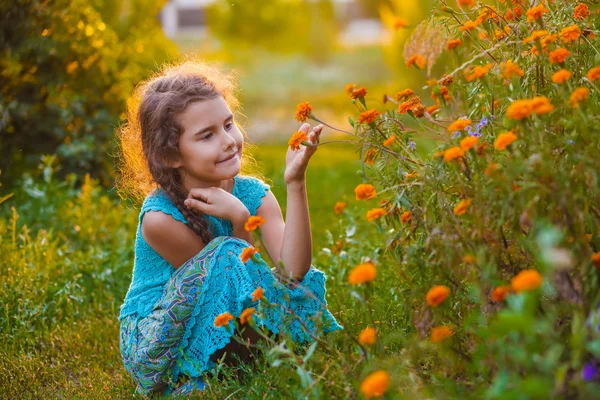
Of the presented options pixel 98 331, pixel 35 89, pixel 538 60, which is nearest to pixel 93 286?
pixel 98 331

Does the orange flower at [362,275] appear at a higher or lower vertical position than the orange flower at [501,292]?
higher

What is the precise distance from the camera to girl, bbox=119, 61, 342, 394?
222 centimetres

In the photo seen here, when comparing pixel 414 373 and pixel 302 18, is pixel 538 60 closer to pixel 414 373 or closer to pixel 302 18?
pixel 414 373

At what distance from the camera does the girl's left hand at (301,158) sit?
2.16 meters

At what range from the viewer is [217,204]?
7.67ft

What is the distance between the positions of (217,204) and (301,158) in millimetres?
335

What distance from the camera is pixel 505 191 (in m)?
1.56

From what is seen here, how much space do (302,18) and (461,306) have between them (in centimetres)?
1801

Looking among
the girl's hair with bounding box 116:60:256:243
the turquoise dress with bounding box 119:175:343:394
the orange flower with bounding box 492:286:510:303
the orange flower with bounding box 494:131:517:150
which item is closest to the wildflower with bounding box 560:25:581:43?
the orange flower with bounding box 494:131:517:150

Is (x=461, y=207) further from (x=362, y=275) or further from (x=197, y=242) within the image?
(x=197, y=242)

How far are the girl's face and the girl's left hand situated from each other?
21cm

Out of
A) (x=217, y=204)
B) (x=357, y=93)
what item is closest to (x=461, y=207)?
(x=357, y=93)

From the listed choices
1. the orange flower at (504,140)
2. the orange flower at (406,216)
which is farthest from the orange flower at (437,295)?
the orange flower at (406,216)

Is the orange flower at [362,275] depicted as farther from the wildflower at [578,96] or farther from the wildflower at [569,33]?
the wildflower at [569,33]
